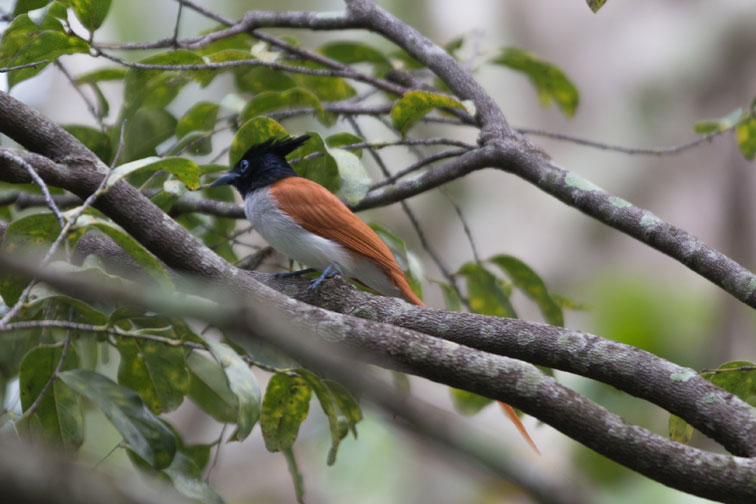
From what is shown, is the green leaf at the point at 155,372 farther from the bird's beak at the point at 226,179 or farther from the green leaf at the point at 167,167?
the bird's beak at the point at 226,179

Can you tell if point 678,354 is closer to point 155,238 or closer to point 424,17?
point 424,17

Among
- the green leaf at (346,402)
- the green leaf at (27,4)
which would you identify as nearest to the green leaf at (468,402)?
the green leaf at (346,402)

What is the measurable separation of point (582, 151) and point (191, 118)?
797 cm

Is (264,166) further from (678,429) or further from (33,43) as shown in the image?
(678,429)

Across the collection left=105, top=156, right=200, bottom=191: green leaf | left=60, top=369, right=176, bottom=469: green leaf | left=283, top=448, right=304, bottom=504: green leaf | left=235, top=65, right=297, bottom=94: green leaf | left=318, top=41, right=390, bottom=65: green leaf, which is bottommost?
left=60, top=369, right=176, bottom=469: green leaf

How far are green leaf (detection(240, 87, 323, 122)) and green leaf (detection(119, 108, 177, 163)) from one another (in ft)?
1.03

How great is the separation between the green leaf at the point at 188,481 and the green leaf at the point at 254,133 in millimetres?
1045

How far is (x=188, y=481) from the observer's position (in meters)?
2.06

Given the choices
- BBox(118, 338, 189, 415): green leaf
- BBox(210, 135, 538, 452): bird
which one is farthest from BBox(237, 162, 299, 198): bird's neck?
BBox(118, 338, 189, 415): green leaf

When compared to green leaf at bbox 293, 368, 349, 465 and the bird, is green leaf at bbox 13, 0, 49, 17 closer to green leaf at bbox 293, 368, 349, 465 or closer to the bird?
the bird

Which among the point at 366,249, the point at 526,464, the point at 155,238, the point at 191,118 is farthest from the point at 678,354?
the point at 526,464

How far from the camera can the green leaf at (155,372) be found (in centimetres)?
205

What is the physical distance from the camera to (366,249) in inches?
121

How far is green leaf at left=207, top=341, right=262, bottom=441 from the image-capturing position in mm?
1780
